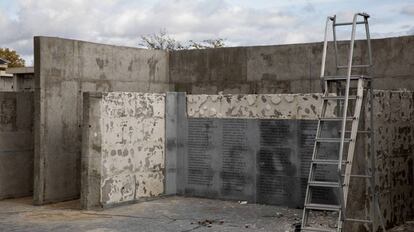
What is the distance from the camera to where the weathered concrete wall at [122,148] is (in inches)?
428

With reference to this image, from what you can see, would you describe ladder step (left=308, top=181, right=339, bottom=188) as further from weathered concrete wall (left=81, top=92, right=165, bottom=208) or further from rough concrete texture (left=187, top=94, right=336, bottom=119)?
weathered concrete wall (left=81, top=92, right=165, bottom=208)

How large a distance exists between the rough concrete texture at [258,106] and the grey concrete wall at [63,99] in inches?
89.0

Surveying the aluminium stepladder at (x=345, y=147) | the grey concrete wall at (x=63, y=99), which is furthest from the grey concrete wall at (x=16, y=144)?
the aluminium stepladder at (x=345, y=147)

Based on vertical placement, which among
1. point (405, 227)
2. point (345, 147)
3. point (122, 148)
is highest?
point (345, 147)

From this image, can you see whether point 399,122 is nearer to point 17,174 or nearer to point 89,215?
point 89,215

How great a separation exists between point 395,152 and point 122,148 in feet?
17.2

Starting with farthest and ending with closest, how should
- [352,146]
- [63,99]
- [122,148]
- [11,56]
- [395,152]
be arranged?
[11,56] → [63,99] → [122,148] → [395,152] → [352,146]

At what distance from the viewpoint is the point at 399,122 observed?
31.2ft

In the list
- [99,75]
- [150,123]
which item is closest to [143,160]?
[150,123]

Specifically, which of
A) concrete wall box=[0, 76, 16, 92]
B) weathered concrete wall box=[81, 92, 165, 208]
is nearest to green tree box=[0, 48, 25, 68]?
concrete wall box=[0, 76, 16, 92]

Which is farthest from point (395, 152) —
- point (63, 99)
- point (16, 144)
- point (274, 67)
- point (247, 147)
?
point (16, 144)

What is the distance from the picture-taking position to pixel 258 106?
1145 centimetres

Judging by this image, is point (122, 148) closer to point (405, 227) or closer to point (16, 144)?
point (16, 144)

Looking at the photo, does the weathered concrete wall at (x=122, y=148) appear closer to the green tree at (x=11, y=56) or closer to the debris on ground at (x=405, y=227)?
the debris on ground at (x=405, y=227)
